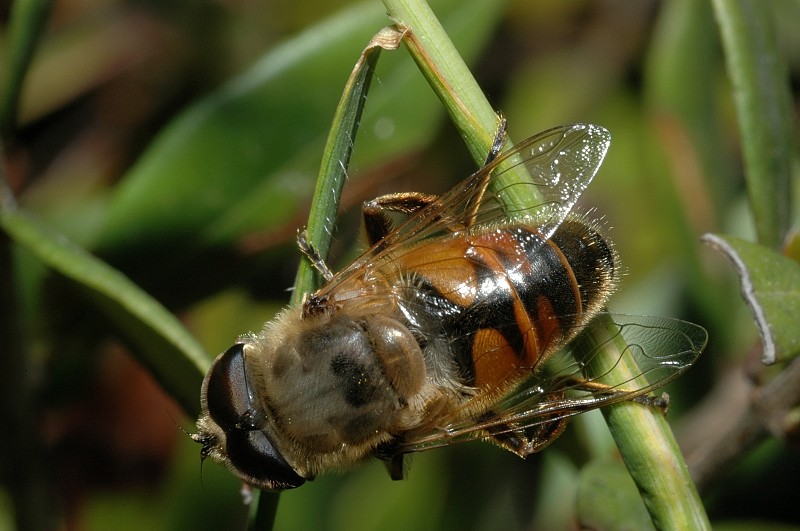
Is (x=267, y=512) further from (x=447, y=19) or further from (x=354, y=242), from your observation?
(x=447, y=19)

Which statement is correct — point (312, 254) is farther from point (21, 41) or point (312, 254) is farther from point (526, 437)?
point (21, 41)

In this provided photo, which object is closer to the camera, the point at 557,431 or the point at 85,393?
the point at 557,431

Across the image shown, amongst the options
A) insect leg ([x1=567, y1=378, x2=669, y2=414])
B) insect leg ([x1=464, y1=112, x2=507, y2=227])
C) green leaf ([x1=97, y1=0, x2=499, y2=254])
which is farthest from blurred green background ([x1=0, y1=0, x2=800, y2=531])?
insect leg ([x1=567, y1=378, x2=669, y2=414])

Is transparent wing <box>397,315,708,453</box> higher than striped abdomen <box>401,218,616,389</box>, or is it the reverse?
striped abdomen <box>401,218,616,389</box>

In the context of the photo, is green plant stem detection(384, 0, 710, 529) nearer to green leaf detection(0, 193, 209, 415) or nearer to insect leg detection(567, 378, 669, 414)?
insect leg detection(567, 378, 669, 414)

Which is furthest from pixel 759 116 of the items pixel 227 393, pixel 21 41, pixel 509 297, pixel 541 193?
pixel 21 41

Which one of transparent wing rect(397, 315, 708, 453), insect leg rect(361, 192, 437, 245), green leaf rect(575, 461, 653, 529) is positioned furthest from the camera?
insect leg rect(361, 192, 437, 245)

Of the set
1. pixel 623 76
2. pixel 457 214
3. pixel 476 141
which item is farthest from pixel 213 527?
pixel 623 76
